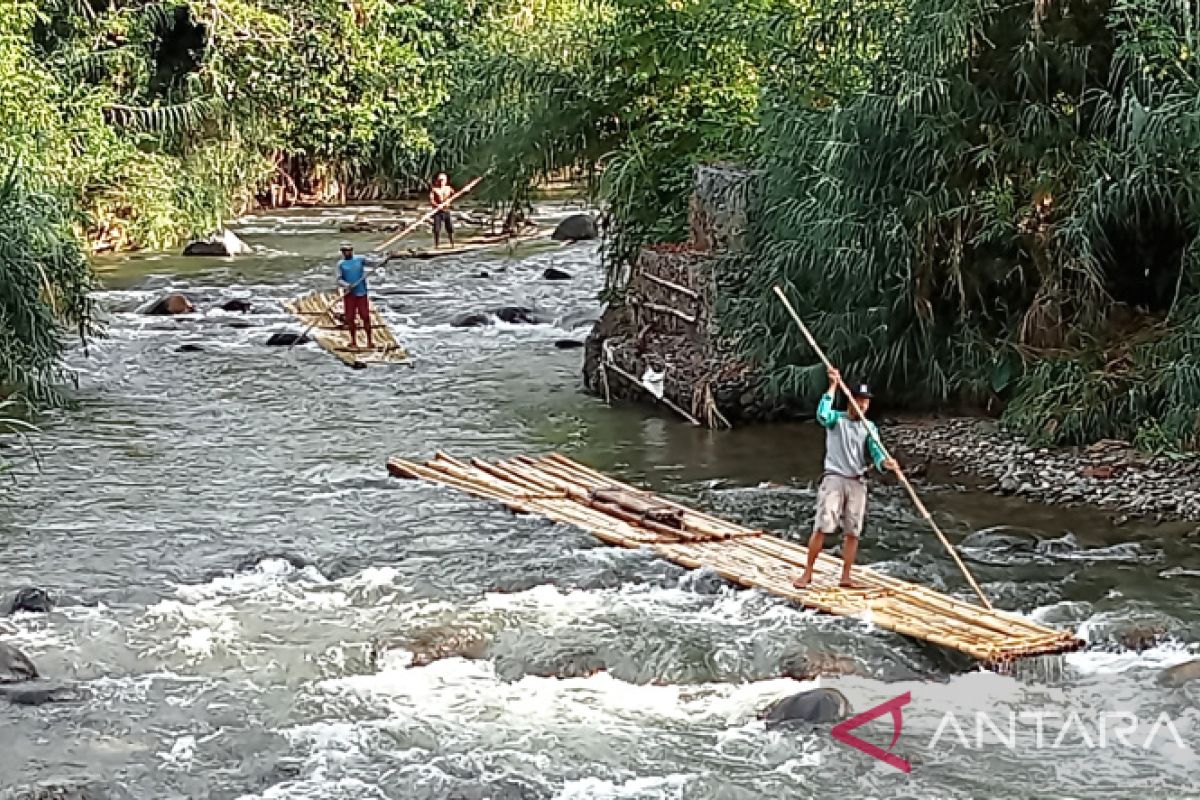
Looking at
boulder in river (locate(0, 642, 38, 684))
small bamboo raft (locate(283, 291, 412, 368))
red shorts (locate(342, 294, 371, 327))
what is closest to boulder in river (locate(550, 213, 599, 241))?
small bamboo raft (locate(283, 291, 412, 368))

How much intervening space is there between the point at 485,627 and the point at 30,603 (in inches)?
91.7

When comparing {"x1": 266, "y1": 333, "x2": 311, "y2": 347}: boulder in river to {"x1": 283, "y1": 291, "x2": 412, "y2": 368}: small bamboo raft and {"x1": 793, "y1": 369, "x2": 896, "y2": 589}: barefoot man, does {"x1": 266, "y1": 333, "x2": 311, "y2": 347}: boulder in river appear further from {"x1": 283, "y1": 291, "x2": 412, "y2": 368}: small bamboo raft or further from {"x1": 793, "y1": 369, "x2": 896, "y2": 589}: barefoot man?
{"x1": 793, "y1": 369, "x2": 896, "y2": 589}: barefoot man

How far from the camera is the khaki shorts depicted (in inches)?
315

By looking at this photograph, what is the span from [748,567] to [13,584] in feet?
12.6

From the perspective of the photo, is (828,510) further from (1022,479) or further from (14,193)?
(14,193)

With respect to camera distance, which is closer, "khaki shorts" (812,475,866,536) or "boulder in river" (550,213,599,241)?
"khaki shorts" (812,475,866,536)

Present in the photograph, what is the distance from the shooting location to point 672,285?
533 inches

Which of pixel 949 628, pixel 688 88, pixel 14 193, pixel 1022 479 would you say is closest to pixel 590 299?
pixel 688 88

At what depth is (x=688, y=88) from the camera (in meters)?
14.4

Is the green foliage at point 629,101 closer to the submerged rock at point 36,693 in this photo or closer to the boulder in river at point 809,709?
the boulder in river at point 809,709

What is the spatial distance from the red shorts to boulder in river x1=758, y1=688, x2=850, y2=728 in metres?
9.76

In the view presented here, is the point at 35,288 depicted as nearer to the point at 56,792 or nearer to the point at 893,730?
the point at 56,792

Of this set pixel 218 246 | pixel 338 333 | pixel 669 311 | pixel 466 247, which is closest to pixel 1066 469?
pixel 669 311

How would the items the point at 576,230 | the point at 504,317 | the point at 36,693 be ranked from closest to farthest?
the point at 36,693
the point at 504,317
the point at 576,230
